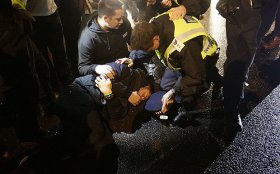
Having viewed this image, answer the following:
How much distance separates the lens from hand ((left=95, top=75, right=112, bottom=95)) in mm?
2934

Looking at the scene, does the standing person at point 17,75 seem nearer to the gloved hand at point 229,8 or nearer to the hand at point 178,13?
the hand at point 178,13

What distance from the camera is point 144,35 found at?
2.75m

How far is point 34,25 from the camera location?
2.96 meters

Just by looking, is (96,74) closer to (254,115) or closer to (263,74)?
(254,115)

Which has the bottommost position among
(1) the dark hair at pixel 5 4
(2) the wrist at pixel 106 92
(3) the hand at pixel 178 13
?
(2) the wrist at pixel 106 92

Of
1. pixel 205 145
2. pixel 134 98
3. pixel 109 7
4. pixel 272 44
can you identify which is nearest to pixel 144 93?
pixel 134 98

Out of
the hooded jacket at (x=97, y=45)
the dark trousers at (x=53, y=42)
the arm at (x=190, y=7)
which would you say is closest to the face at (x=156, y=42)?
the arm at (x=190, y=7)

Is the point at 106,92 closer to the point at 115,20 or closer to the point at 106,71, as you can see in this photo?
the point at 106,71

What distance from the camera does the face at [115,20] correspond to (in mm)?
3088

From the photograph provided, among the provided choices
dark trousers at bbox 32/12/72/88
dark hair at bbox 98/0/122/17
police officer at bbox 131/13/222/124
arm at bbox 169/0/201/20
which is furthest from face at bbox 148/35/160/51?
dark trousers at bbox 32/12/72/88

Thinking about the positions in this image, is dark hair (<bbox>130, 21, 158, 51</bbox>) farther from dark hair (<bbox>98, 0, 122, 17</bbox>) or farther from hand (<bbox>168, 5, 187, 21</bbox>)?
dark hair (<bbox>98, 0, 122, 17</bbox>)

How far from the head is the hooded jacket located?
0.10 metres

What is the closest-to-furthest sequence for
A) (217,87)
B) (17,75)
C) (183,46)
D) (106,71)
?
(17,75) < (183,46) < (106,71) < (217,87)

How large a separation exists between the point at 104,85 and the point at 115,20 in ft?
2.35
